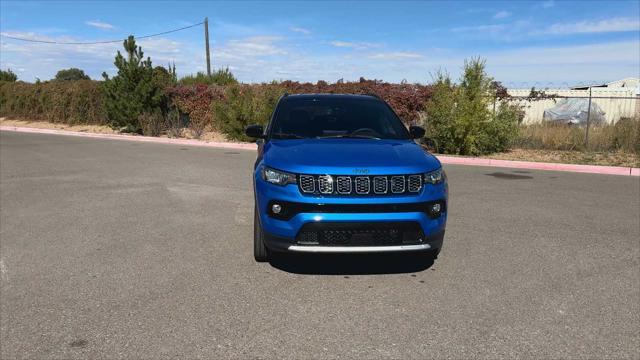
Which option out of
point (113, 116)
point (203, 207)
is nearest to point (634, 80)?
point (113, 116)

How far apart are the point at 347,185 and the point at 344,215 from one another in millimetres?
251

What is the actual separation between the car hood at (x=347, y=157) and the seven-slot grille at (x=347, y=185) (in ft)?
0.15

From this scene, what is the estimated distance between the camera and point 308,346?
326 cm

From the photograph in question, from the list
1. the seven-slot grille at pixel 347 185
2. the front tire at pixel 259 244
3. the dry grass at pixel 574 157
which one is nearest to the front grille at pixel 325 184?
the seven-slot grille at pixel 347 185

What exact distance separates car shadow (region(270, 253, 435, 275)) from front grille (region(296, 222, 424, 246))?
1.68 ft

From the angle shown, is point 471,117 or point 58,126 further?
point 58,126

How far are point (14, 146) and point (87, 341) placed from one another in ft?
51.4

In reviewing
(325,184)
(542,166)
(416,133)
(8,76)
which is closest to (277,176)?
(325,184)

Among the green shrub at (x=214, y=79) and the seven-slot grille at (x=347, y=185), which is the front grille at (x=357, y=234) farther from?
the green shrub at (x=214, y=79)

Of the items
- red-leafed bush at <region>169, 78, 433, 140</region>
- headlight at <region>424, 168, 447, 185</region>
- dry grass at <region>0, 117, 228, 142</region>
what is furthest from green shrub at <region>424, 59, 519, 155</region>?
headlight at <region>424, 168, 447, 185</region>

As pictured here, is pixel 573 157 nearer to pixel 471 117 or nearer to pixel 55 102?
pixel 471 117

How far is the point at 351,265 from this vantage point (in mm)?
4805

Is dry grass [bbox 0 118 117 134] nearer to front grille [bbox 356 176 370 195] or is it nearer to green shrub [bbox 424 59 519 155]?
green shrub [bbox 424 59 519 155]

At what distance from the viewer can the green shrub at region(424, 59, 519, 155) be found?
1429cm
